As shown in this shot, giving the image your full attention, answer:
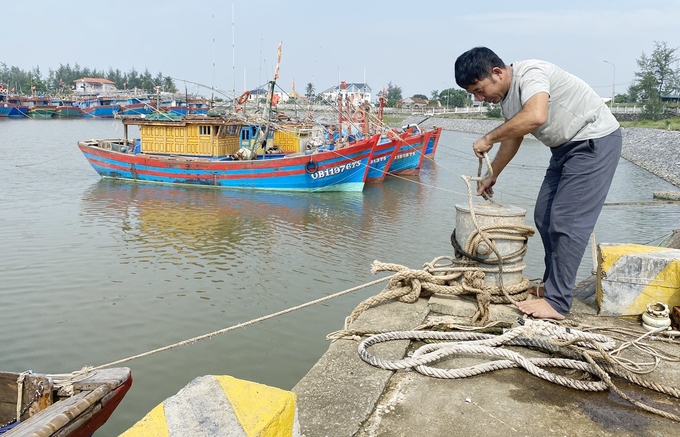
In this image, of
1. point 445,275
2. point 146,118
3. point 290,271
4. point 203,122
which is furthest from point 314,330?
point 146,118

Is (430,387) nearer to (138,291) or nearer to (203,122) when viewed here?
(138,291)

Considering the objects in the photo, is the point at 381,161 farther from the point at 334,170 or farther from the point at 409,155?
the point at 409,155

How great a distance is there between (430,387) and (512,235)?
1395mm

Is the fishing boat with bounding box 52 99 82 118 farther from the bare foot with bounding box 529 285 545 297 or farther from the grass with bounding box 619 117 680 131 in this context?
the bare foot with bounding box 529 285 545 297

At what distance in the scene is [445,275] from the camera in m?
3.54

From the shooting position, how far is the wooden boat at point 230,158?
16.2 metres

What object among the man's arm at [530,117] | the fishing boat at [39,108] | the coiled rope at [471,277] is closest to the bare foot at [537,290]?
the coiled rope at [471,277]

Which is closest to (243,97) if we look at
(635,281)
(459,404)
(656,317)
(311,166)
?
(311,166)

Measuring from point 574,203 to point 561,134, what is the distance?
0.42 meters

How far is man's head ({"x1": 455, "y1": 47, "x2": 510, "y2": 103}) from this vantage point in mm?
2959

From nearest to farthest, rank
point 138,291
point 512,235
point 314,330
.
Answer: point 512,235 < point 314,330 < point 138,291

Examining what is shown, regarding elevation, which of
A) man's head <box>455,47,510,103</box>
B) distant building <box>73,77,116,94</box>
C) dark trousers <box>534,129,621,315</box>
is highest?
distant building <box>73,77,116,94</box>

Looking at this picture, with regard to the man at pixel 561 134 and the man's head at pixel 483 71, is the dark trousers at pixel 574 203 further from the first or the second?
the man's head at pixel 483 71

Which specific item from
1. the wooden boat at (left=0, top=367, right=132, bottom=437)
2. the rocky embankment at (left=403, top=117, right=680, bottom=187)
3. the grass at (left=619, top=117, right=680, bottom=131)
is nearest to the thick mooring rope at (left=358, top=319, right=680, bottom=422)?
the wooden boat at (left=0, top=367, right=132, bottom=437)
